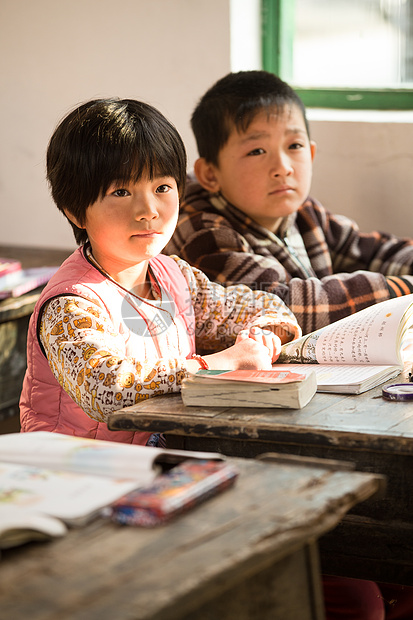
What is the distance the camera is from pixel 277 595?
729 millimetres

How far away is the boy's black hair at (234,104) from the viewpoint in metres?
1.74

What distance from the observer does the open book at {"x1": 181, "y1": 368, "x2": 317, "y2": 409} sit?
3.45 ft

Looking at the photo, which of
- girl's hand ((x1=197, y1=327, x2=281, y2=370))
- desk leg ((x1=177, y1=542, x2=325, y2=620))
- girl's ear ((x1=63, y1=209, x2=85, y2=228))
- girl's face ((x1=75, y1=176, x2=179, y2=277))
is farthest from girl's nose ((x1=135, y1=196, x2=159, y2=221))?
desk leg ((x1=177, y1=542, x2=325, y2=620))

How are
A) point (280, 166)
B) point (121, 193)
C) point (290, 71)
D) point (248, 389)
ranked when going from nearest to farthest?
point (248, 389) < point (121, 193) < point (280, 166) < point (290, 71)

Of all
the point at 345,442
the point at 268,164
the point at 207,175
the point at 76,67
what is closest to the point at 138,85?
the point at 76,67

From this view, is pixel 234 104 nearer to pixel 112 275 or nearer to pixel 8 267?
pixel 112 275

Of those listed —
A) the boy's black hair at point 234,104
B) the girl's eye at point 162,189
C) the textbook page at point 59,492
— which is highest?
the boy's black hair at point 234,104

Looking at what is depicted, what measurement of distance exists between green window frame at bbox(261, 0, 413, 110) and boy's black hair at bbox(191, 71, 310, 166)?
18.2 inches

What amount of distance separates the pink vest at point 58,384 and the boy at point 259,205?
43cm

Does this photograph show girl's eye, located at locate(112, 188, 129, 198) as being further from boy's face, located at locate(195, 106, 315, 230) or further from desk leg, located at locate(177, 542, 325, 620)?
desk leg, located at locate(177, 542, 325, 620)

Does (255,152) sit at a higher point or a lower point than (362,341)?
higher

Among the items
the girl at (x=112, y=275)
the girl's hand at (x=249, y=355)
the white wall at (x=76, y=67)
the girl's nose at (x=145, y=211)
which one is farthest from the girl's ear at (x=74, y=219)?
the white wall at (x=76, y=67)

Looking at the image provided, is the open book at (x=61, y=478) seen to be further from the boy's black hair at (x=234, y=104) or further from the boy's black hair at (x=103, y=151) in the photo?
the boy's black hair at (x=234, y=104)

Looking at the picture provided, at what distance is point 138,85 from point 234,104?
65cm
